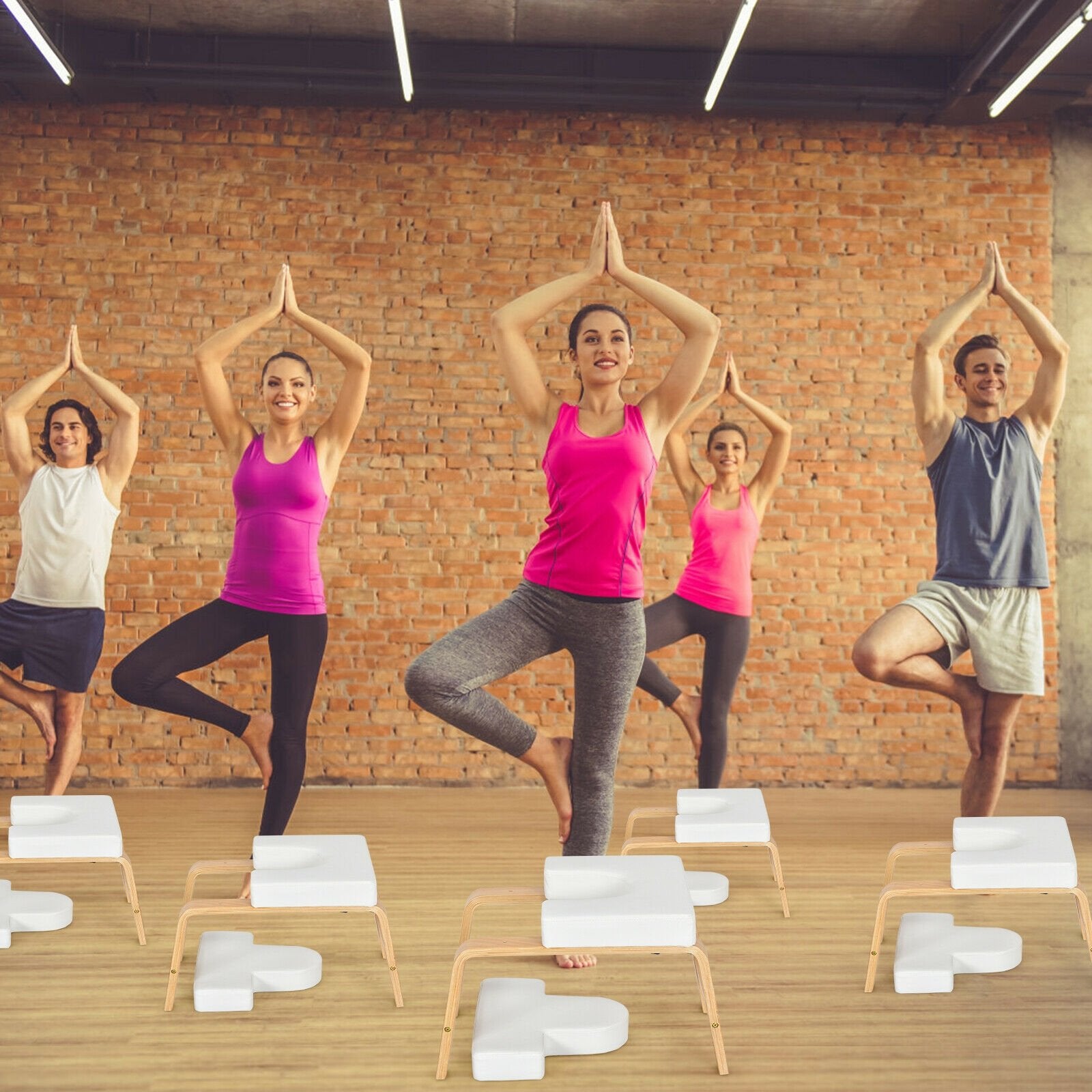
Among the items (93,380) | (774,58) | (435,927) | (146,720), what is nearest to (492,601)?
(146,720)

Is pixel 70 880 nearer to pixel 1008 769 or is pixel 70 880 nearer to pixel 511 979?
pixel 511 979

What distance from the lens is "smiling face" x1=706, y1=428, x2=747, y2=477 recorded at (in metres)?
4.90

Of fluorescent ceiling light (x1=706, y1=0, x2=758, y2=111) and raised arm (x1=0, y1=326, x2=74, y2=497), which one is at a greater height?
fluorescent ceiling light (x1=706, y1=0, x2=758, y2=111)

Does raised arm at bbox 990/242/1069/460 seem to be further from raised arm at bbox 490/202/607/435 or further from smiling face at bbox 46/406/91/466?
smiling face at bbox 46/406/91/466

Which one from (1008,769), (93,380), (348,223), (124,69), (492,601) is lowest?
(1008,769)

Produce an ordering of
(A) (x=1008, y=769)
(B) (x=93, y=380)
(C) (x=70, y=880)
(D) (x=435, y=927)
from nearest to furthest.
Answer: (D) (x=435, y=927)
(C) (x=70, y=880)
(B) (x=93, y=380)
(A) (x=1008, y=769)

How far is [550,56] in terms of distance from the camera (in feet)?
19.6

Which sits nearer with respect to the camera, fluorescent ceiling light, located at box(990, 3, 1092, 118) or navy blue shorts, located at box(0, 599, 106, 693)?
navy blue shorts, located at box(0, 599, 106, 693)

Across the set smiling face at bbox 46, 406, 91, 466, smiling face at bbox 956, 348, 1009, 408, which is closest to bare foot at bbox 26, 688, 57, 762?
smiling face at bbox 46, 406, 91, 466

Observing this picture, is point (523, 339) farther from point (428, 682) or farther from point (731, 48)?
point (731, 48)

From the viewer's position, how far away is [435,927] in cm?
340

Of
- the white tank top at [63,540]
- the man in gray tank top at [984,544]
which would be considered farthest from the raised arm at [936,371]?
the white tank top at [63,540]

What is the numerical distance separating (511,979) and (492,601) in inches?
135

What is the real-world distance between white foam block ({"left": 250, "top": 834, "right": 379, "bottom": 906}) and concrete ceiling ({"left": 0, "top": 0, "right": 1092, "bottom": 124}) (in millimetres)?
4270
